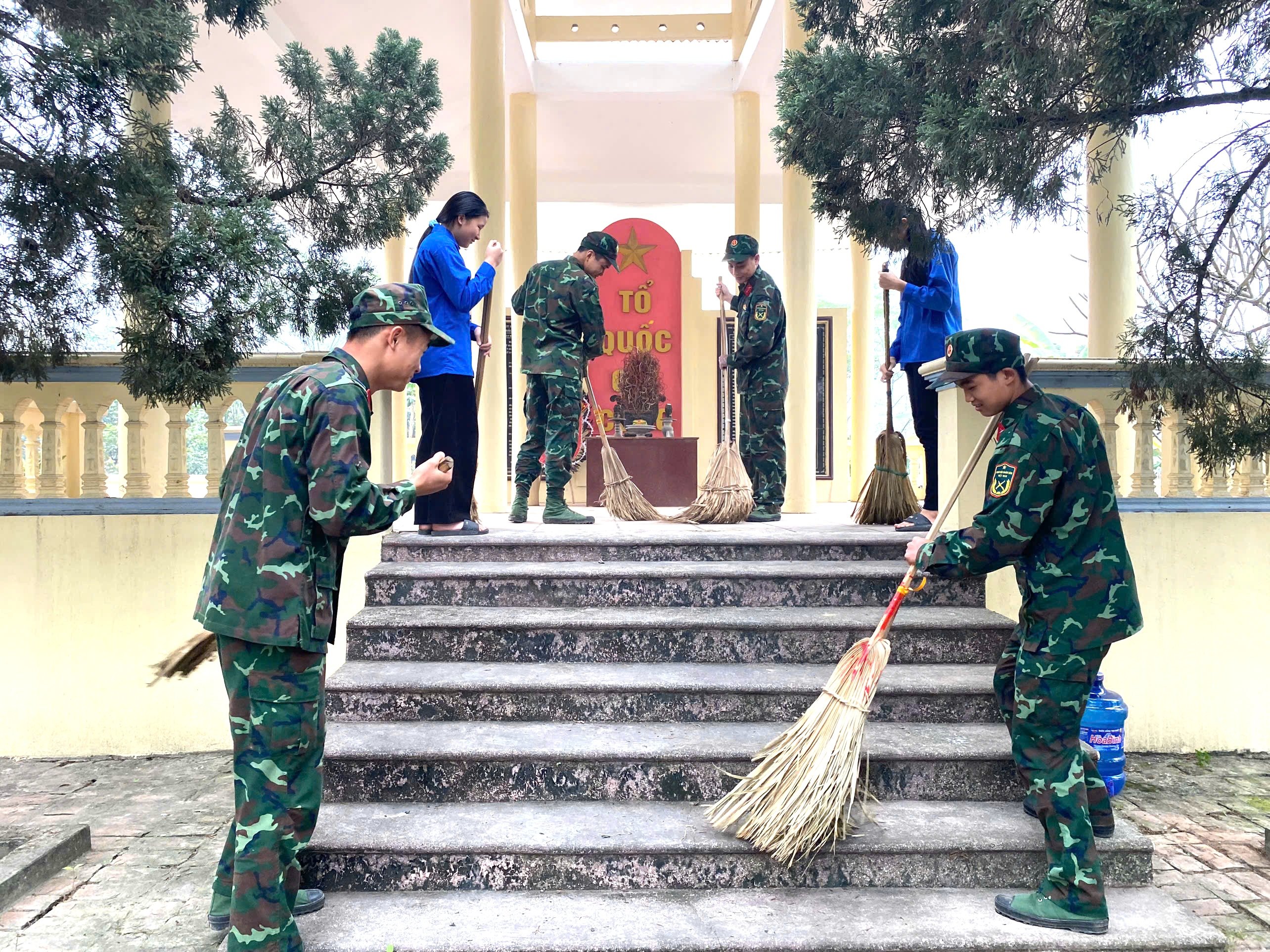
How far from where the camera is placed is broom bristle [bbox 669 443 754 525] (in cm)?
630

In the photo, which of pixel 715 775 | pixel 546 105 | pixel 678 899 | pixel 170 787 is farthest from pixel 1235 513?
pixel 546 105

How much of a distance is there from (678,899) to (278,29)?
35.1 feet

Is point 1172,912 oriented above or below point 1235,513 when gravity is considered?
below

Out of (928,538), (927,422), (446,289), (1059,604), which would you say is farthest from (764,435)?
(1059,604)

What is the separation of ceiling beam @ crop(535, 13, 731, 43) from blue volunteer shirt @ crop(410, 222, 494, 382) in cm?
740

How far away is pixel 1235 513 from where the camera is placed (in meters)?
5.61

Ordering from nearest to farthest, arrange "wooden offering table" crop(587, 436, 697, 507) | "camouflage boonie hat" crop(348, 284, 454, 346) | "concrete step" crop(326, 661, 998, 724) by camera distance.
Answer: "camouflage boonie hat" crop(348, 284, 454, 346) < "concrete step" crop(326, 661, 998, 724) < "wooden offering table" crop(587, 436, 697, 507)

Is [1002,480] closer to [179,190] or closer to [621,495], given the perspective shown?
[179,190]

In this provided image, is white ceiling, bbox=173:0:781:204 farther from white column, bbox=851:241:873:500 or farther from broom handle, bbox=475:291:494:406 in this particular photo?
broom handle, bbox=475:291:494:406

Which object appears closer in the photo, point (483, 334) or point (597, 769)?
point (597, 769)

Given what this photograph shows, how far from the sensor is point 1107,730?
4480 millimetres

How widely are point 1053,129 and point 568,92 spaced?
917 centimetres

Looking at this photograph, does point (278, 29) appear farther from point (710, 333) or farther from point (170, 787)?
point (170, 787)

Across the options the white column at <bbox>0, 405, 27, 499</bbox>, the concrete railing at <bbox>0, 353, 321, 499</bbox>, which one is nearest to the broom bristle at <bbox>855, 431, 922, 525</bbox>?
the concrete railing at <bbox>0, 353, 321, 499</bbox>
